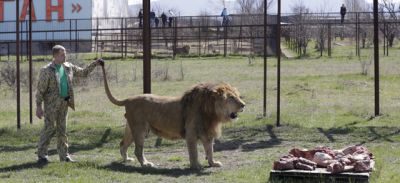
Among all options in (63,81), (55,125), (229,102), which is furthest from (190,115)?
(55,125)

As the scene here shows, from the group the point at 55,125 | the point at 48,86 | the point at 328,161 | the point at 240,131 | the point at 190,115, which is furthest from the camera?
the point at 240,131

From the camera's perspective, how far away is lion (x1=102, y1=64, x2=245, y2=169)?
938cm

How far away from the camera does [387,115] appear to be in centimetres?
1473

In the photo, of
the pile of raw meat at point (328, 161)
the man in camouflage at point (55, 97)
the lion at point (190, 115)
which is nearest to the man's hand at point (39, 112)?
the man in camouflage at point (55, 97)

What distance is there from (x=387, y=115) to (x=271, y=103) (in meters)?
3.46

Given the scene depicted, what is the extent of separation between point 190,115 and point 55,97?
1842mm

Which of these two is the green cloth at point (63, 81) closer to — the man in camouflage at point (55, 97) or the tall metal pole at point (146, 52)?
the man in camouflage at point (55, 97)

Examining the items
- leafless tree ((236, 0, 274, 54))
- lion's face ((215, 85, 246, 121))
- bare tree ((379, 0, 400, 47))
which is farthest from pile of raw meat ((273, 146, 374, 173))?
leafless tree ((236, 0, 274, 54))

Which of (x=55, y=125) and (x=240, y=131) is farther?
(x=240, y=131)

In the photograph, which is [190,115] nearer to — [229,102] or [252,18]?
[229,102]

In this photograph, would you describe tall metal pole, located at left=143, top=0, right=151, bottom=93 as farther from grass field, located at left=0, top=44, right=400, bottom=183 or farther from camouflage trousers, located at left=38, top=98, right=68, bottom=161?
camouflage trousers, located at left=38, top=98, right=68, bottom=161

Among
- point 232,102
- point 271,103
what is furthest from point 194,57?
point 232,102

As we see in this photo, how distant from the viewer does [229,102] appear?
9.30 meters

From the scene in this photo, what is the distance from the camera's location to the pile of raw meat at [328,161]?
8117mm
